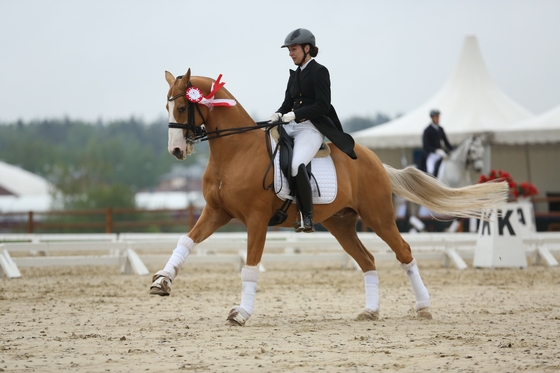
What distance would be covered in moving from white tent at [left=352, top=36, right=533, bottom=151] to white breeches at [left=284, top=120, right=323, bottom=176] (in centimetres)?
1438

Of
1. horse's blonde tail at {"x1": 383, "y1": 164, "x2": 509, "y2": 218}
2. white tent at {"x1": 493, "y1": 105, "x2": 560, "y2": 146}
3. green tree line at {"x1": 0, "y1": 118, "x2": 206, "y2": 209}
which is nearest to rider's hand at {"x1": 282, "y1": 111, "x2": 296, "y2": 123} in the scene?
horse's blonde tail at {"x1": 383, "y1": 164, "x2": 509, "y2": 218}

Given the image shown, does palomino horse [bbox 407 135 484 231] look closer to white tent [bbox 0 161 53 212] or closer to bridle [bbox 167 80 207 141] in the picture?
bridle [bbox 167 80 207 141]

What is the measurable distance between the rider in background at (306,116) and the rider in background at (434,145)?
10435 millimetres

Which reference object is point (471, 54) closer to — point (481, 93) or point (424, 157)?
point (481, 93)

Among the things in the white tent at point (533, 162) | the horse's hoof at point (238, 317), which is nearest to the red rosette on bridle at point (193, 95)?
the horse's hoof at point (238, 317)

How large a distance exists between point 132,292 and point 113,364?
15.8 feet

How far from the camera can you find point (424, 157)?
57.9 feet

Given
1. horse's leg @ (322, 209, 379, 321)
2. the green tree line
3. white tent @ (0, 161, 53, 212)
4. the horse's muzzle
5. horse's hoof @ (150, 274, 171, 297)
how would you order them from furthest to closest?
the green tree line → white tent @ (0, 161, 53, 212) → horse's leg @ (322, 209, 379, 321) → the horse's muzzle → horse's hoof @ (150, 274, 171, 297)

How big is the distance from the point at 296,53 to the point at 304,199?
1331 mm

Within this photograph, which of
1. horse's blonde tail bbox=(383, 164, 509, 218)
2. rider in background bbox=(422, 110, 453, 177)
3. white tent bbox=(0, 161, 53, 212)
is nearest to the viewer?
horse's blonde tail bbox=(383, 164, 509, 218)

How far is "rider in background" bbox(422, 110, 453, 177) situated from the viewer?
17.3m

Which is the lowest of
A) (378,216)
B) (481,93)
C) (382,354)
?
(382,354)

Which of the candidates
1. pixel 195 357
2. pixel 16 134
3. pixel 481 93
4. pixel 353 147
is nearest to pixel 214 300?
pixel 353 147

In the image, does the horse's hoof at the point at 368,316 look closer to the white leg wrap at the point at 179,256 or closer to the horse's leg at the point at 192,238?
the horse's leg at the point at 192,238
